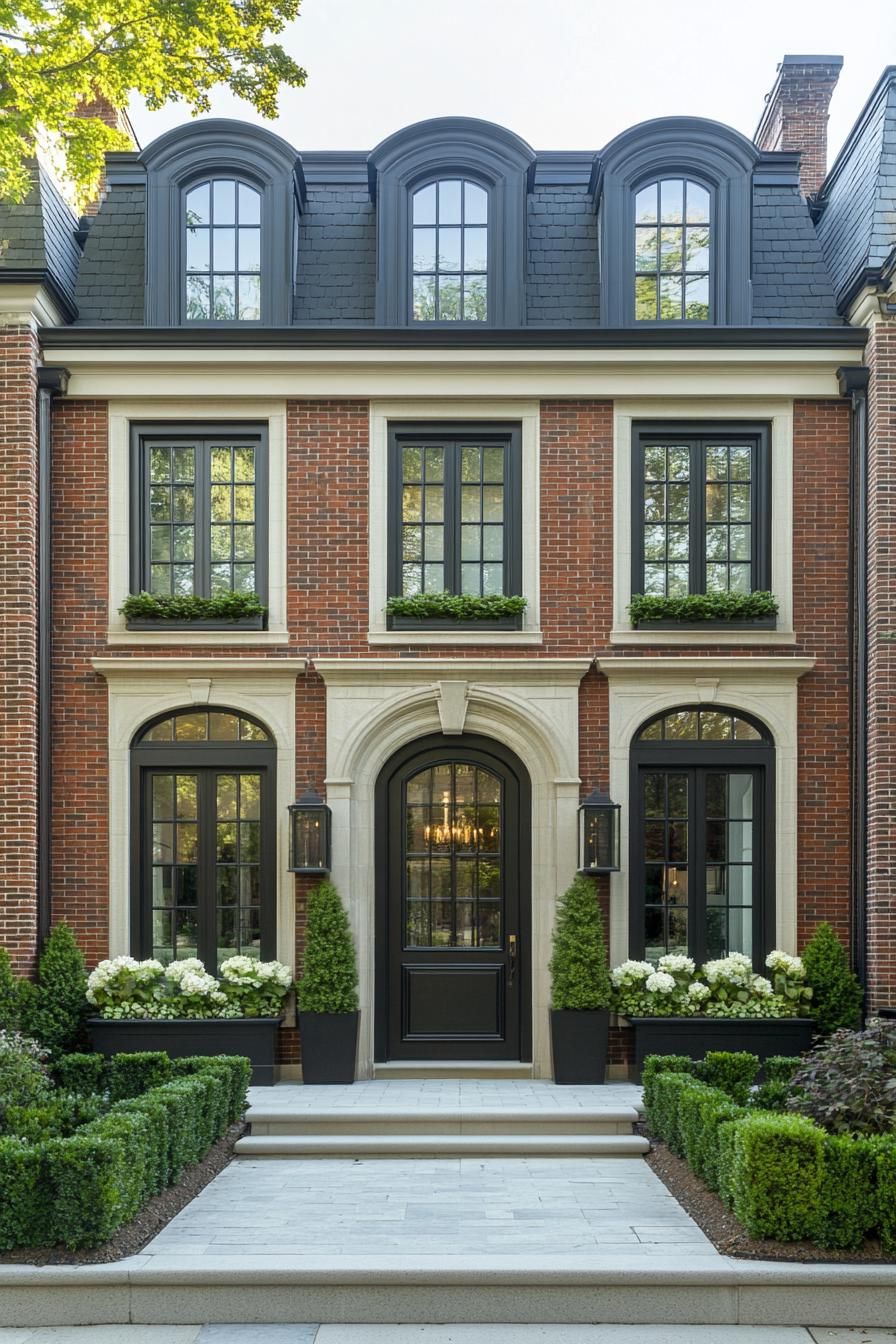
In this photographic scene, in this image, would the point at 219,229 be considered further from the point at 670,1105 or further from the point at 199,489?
Result: the point at 670,1105

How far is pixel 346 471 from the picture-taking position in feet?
38.3

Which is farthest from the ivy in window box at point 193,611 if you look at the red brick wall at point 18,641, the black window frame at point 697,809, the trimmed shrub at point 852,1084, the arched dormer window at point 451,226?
the trimmed shrub at point 852,1084

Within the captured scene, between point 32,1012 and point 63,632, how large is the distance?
3345 millimetres

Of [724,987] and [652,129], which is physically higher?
[652,129]

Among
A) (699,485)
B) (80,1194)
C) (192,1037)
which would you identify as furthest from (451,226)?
(80,1194)

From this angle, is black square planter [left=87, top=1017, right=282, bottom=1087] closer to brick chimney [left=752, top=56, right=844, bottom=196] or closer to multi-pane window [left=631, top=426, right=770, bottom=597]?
multi-pane window [left=631, top=426, right=770, bottom=597]

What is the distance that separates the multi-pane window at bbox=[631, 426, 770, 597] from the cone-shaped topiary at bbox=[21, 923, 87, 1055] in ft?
19.7

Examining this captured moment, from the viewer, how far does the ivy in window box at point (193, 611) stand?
11.4 m

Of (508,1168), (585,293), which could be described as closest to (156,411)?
(585,293)

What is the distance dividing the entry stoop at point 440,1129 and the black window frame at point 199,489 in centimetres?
458

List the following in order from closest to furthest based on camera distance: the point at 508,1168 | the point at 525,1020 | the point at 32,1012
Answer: the point at 508,1168 < the point at 32,1012 < the point at 525,1020

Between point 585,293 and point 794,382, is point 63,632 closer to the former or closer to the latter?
point 585,293

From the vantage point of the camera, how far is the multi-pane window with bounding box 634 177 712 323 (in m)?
11.9

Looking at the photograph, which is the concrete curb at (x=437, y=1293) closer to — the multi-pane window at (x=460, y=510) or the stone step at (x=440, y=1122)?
the stone step at (x=440, y=1122)
